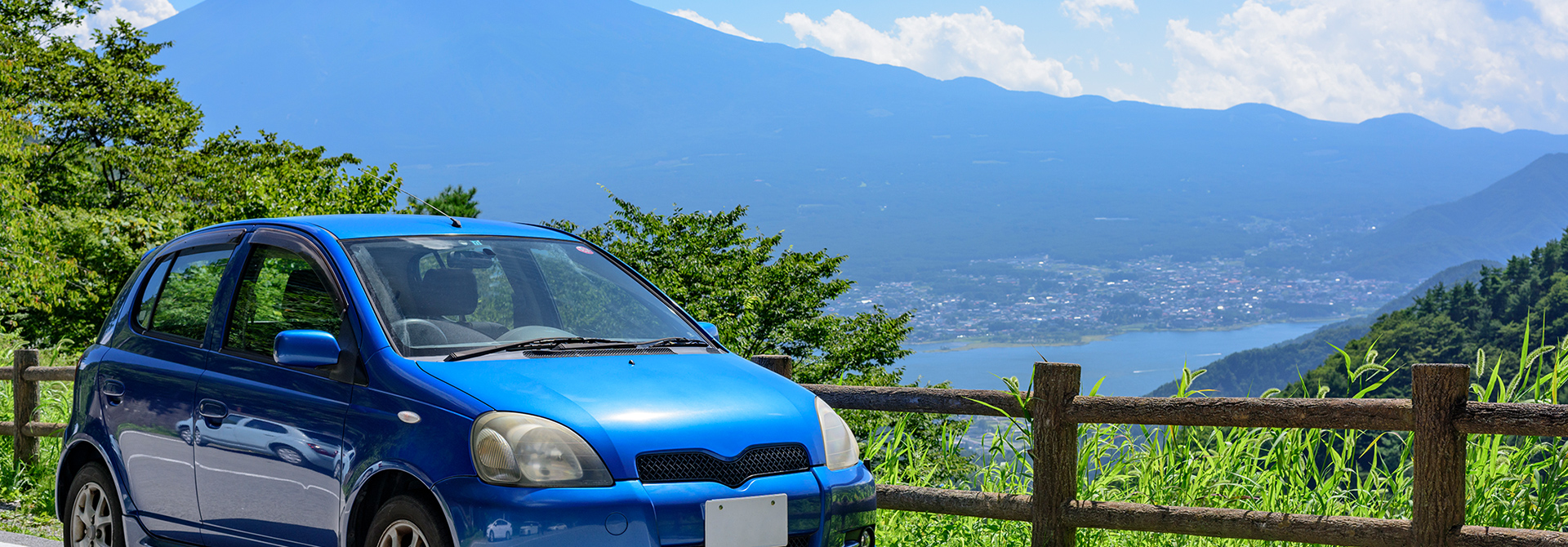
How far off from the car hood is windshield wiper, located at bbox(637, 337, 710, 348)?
276mm

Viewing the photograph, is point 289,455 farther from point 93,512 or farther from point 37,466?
point 37,466

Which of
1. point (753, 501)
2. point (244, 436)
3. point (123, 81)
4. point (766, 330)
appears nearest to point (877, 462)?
point (753, 501)

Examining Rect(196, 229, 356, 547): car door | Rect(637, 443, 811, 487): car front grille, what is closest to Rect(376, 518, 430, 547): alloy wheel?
Rect(196, 229, 356, 547): car door

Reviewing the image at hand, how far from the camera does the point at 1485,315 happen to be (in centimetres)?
8544

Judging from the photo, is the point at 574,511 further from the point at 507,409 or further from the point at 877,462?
the point at 877,462

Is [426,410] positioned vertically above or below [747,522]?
above

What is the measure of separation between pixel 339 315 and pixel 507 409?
3.40ft

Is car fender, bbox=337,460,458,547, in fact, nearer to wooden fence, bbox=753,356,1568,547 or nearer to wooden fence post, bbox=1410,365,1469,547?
wooden fence, bbox=753,356,1568,547

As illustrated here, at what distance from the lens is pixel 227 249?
4863 millimetres

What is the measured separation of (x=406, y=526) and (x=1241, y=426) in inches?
128

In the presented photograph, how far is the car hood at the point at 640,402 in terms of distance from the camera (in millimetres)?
3496

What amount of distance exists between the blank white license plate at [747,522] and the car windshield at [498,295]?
0.99 meters

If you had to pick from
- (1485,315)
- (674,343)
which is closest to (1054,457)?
(674,343)

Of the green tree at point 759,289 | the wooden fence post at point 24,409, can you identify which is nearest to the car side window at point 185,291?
the wooden fence post at point 24,409
